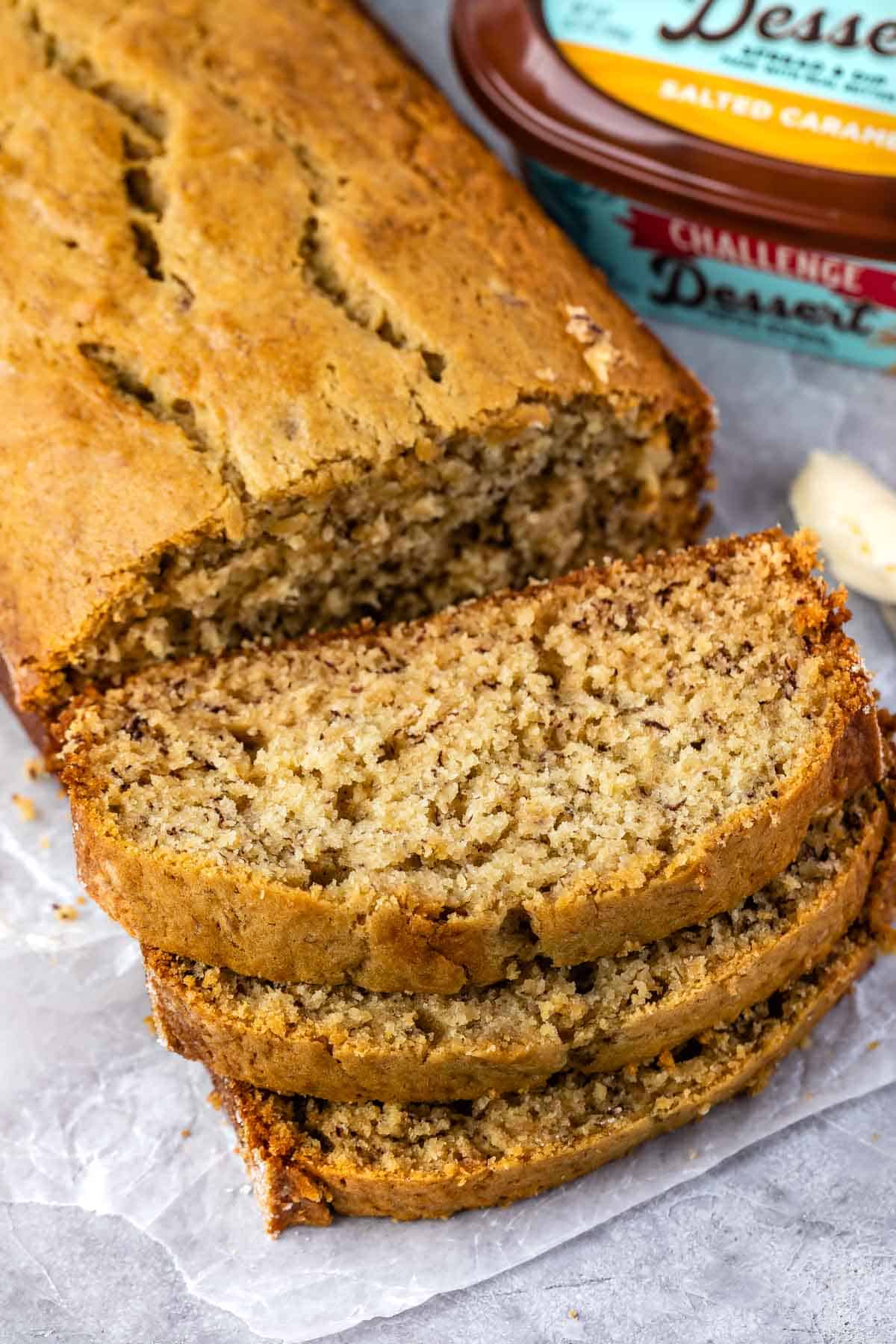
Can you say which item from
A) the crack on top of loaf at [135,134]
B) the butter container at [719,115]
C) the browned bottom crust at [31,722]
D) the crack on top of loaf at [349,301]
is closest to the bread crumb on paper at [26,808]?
the browned bottom crust at [31,722]

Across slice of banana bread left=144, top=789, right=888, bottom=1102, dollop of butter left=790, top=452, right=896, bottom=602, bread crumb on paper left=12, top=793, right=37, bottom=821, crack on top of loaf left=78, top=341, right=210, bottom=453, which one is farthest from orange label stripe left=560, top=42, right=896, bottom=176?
bread crumb on paper left=12, top=793, right=37, bottom=821

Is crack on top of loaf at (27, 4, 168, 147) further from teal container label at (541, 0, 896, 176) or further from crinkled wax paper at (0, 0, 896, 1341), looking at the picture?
crinkled wax paper at (0, 0, 896, 1341)

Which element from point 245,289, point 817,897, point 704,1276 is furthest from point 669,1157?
point 245,289

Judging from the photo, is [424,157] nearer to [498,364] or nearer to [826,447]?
[498,364]

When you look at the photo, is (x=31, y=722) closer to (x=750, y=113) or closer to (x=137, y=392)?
(x=137, y=392)

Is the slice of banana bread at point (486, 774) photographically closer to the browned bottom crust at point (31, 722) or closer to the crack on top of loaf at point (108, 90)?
the browned bottom crust at point (31, 722)

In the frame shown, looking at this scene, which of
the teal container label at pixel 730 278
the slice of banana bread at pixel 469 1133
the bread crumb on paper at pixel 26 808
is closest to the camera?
the slice of banana bread at pixel 469 1133

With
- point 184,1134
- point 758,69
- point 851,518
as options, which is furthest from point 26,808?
point 758,69
